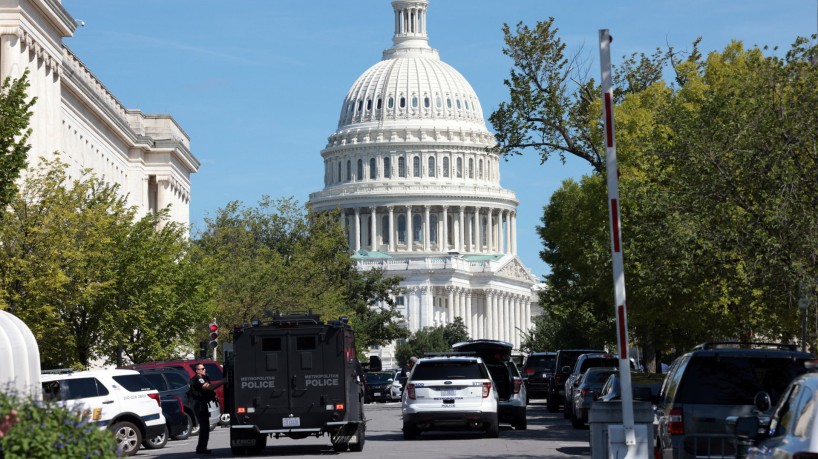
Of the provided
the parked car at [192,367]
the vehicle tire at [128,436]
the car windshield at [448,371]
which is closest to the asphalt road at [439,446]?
the vehicle tire at [128,436]

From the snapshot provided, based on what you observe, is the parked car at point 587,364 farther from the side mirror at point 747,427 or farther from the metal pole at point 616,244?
the side mirror at point 747,427

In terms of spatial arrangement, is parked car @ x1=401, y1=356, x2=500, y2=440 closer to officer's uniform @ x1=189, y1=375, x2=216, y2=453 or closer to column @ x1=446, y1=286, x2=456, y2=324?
officer's uniform @ x1=189, y1=375, x2=216, y2=453

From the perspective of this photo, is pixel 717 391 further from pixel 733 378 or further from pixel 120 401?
pixel 120 401

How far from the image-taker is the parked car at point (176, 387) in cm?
3309

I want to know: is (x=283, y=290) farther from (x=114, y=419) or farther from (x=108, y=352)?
(x=114, y=419)

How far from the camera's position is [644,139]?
36906 mm

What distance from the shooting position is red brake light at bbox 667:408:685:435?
1662 centimetres

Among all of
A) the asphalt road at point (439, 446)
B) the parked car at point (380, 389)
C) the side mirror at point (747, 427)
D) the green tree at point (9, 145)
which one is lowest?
the asphalt road at point (439, 446)

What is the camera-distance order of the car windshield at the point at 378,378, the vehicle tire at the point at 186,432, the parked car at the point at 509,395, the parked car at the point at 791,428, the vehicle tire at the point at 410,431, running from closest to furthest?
the parked car at the point at 791,428, the vehicle tire at the point at 410,431, the vehicle tire at the point at 186,432, the parked car at the point at 509,395, the car windshield at the point at 378,378

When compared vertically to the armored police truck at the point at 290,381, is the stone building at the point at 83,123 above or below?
above

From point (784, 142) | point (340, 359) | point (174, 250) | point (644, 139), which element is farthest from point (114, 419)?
point (174, 250)

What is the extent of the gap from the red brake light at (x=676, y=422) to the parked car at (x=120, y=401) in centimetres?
1299

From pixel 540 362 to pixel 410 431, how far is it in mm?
27747

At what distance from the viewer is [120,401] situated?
2811 cm
